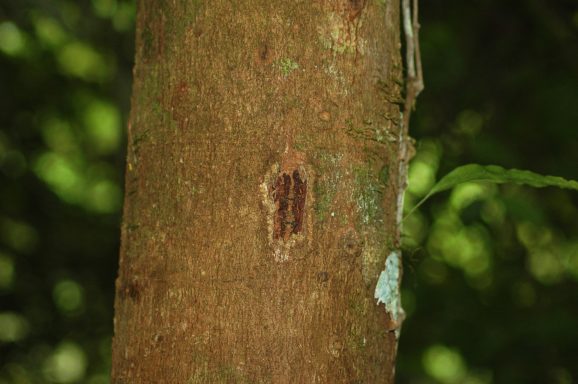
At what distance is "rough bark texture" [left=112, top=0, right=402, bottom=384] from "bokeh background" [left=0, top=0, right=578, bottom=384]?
1.56 m

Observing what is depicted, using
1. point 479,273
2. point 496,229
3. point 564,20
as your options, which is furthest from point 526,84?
point 479,273

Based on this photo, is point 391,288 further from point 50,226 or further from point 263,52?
point 50,226

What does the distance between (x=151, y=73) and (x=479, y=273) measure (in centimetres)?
429

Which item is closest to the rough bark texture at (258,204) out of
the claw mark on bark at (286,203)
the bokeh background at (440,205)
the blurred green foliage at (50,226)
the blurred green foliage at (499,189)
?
the claw mark on bark at (286,203)

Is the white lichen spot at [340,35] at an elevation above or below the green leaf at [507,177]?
above

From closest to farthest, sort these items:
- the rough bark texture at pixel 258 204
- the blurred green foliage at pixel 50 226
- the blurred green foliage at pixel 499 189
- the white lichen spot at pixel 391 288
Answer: the rough bark texture at pixel 258 204 < the white lichen spot at pixel 391 288 < the blurred green foliage at pixel 499 189 < the blurred green foliage at pixel 50 226

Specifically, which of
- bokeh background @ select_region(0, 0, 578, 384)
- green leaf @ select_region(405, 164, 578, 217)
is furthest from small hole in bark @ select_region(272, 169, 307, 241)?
bokeh background @ select_region(0, 0, 578, 384)

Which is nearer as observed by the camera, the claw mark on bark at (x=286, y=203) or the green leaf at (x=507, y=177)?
the claw mark on bark at (x=286, y=203)

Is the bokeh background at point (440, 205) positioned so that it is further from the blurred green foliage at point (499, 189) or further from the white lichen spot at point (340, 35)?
the white lichen spot at point (340, 35)

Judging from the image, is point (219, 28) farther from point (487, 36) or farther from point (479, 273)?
point (479, 273)

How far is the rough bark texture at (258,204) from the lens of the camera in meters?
1.07

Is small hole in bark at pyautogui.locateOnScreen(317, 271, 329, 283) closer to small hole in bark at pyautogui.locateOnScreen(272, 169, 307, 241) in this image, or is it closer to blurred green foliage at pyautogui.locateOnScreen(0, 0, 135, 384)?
small hole in bark at pyautogui.locateOnScreen(272, 169, 307, 241)

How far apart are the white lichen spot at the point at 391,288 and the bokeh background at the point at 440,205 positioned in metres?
1.43

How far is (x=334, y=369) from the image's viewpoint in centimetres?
110
